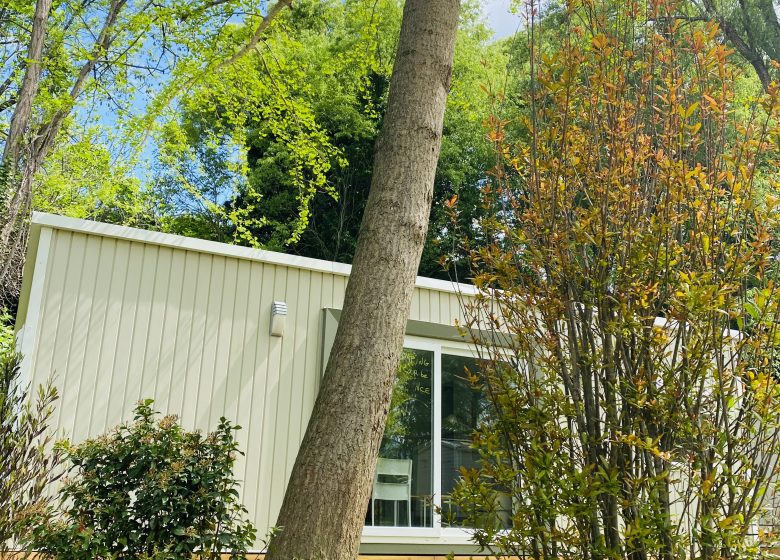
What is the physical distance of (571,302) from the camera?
2.57m

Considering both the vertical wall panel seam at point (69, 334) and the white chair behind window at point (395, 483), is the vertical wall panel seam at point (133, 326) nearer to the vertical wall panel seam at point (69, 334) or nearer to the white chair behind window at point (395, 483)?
the vertical wall panel seam at point (69, 334)

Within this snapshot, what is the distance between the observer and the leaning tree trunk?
273 centimetres

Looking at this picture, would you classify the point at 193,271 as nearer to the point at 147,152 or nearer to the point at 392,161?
the point at 392,161

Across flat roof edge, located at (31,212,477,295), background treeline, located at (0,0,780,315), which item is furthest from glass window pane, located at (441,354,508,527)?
background treeline, located at (0,0,780,315)

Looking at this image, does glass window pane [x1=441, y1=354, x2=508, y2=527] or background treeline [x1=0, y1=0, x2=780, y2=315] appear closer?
glass window pane [x1=441, y1=354, x2=508, y2=527]

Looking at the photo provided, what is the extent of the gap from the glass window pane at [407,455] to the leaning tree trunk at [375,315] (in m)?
2.93

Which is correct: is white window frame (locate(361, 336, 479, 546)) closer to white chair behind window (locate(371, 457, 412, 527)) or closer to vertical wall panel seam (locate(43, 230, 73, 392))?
white chair behind window (locate(371, 457, 412, 527))

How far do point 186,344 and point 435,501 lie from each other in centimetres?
235

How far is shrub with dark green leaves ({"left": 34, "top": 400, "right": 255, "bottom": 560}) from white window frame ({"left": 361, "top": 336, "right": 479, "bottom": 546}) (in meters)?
2.44

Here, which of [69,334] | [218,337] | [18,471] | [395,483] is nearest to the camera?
[18,471]

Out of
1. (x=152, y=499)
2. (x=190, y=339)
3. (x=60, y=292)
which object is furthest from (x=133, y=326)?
(x=152, y=499)

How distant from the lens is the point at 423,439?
6.00 metres

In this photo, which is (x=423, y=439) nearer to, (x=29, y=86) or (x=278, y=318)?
(x=278, y=318)

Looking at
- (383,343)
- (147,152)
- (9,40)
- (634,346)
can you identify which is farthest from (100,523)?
(147,152)
